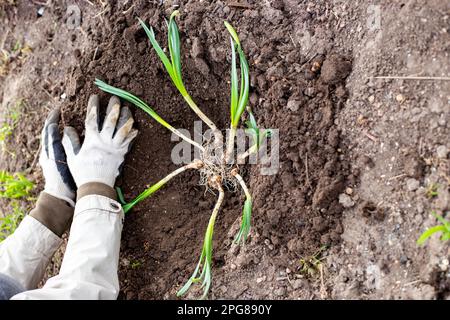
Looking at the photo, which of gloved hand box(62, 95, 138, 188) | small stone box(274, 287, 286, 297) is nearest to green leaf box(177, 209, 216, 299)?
small stone box(274, 287, 286, 297)

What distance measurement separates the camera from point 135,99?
182 centimetres

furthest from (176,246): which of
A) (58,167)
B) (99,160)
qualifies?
(58,167)

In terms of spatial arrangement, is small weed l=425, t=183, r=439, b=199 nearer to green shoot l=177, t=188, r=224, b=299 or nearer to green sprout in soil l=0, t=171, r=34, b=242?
green shoot l=177, t=188, r=224, b=299

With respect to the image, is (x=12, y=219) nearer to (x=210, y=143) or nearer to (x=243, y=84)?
(x=210, y=143)

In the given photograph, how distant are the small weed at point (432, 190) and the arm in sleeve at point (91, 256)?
115cm

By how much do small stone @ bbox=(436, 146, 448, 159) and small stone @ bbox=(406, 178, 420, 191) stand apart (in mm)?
106

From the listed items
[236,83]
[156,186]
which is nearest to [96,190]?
[156,186]

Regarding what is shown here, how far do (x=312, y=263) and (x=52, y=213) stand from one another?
43.8 inches

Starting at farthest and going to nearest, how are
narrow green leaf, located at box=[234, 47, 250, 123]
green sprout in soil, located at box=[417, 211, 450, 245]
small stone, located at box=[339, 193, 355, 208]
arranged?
narrow green leaf, located at box=[234, 47, 250, 123] → small stone, located at box=[339, 193, 355, 208] → green sprout in soil, located at box=[417, 211, 450, 245]

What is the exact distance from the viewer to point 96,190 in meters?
1.78

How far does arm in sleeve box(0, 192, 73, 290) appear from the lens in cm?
178

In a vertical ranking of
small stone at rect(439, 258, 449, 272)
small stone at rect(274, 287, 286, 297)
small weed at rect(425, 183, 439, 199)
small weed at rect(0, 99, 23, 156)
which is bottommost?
small stone at rect(274, 287, 286, 297)

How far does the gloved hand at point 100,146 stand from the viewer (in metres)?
1.82

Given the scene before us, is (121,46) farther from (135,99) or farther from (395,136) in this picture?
(395,136)
